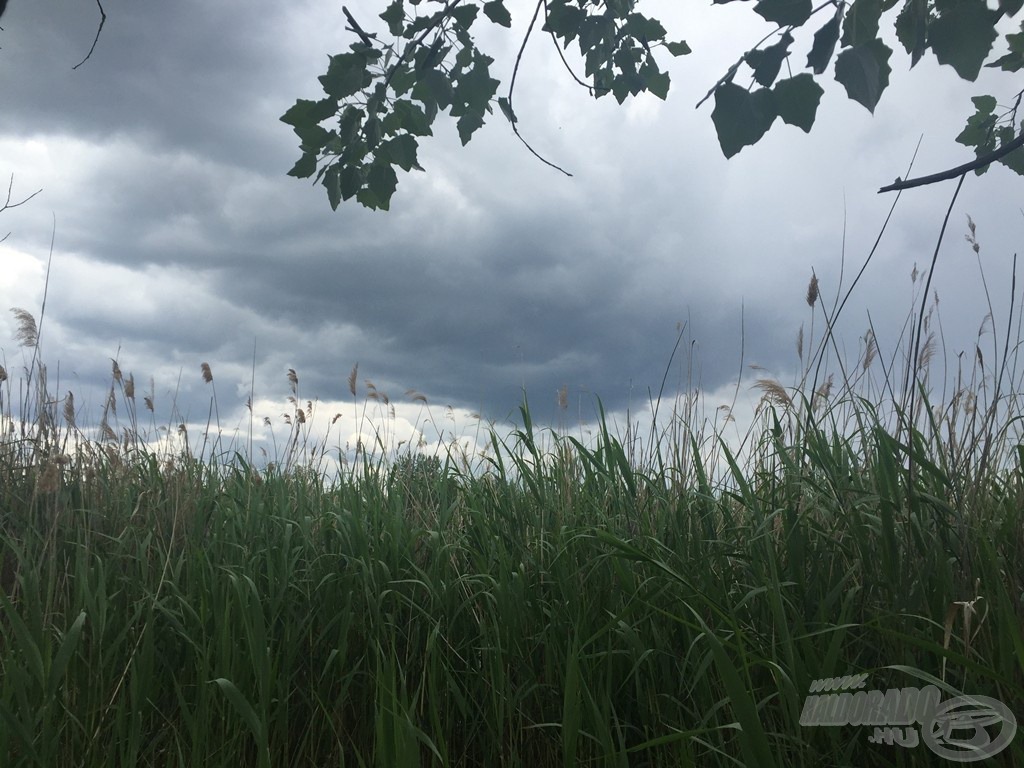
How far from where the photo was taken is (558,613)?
9.36ft

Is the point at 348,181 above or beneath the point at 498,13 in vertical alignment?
beneath

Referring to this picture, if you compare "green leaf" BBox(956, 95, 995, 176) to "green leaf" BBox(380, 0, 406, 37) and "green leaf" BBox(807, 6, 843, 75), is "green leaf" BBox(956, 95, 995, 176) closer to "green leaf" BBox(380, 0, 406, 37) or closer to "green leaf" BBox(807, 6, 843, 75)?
"green leaf" BBox(807, 6, 843, 75)

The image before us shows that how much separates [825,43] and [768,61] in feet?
0.44

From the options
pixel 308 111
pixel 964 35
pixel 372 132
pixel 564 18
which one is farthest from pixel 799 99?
pixel 308 111

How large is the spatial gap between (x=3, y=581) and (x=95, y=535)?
42 cm

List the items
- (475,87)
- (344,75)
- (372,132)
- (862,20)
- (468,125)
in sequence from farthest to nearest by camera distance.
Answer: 1. (468,125)
2. (475,87)
3. (372,132)
4. (344,75)
5. (862,20)

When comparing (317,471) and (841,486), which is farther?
(317,471)

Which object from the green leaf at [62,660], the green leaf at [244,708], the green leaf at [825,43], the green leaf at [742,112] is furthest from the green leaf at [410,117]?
the green leaf at [62,660]

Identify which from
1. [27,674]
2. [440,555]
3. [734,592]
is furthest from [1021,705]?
[27,674]

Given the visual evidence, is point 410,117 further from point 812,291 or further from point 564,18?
point 812,291

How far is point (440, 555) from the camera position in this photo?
3.23m

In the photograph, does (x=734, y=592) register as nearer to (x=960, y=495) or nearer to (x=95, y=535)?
(x=960, y=495)

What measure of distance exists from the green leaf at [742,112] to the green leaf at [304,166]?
136 centimetres

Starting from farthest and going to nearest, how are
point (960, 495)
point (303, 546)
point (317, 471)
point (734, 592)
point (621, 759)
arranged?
point (317, 471) < point (303, 546) < point (734, 592) < point (960, 495) < point (621, 759)
